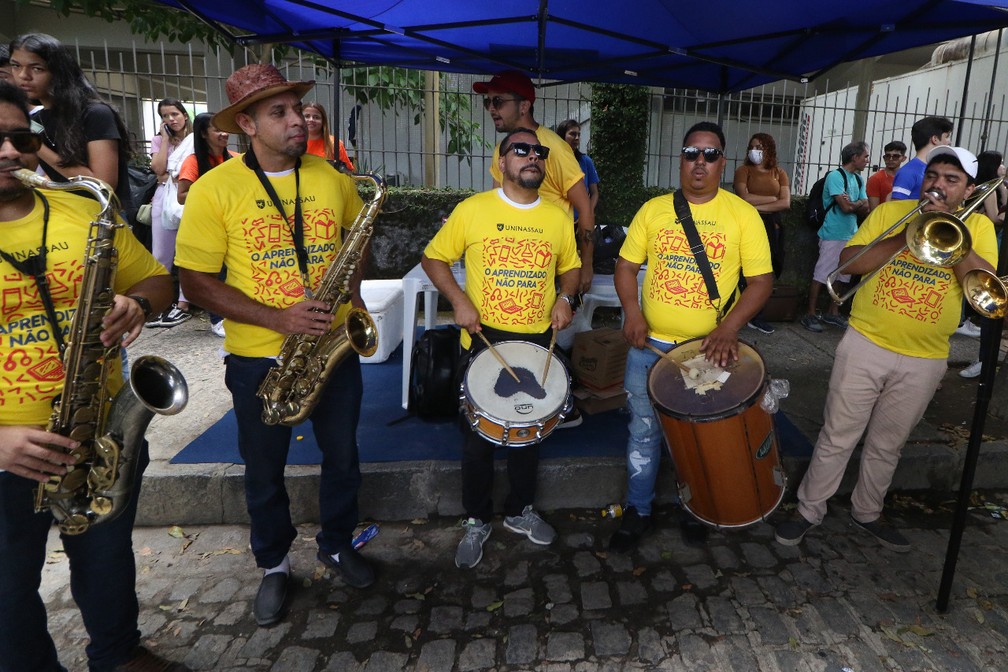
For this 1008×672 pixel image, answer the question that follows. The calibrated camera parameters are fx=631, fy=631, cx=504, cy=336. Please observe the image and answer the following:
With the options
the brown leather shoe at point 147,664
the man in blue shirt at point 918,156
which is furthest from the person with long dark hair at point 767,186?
the brown leather shoe at point 147,664

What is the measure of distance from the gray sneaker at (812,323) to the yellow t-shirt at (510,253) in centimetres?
507

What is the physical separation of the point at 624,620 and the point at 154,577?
2.38m

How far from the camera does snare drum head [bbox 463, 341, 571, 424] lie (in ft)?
9.61

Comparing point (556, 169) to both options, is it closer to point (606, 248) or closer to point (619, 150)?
point (606, 248)

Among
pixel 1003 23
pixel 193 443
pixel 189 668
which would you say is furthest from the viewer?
pixel 193 443

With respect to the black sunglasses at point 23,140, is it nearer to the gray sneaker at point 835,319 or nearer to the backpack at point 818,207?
the backpack at point 818,207

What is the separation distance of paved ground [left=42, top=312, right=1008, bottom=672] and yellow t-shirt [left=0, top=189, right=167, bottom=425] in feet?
4.55

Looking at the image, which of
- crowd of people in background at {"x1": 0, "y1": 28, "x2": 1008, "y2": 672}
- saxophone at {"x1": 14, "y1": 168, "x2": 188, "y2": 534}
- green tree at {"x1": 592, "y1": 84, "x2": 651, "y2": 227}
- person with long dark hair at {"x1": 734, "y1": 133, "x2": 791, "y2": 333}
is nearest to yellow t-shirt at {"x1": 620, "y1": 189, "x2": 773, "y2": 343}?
crowd of people in background at {"x1": 0, "y1": 28, "x2": 1008, "y2": 672}

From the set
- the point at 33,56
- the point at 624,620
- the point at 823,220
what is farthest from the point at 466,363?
the point at 823,220

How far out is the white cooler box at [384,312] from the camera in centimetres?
534

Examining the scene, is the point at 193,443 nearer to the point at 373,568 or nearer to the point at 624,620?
the point at 373,568

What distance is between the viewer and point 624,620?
117 inches

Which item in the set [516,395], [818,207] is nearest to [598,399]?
[516,395]

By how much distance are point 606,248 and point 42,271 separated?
3.94 meters
